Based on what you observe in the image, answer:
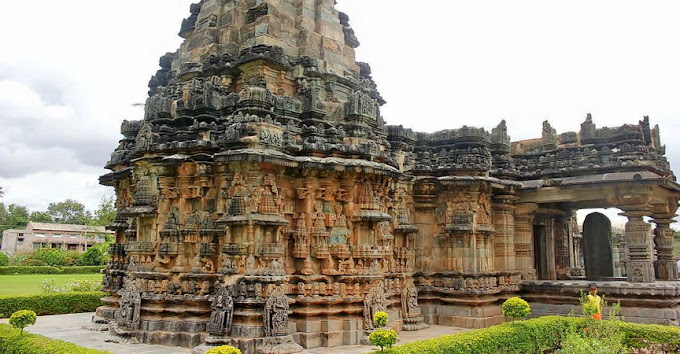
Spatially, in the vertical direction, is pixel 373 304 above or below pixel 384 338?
above

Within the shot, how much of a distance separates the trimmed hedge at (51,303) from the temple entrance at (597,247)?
52.9 feet

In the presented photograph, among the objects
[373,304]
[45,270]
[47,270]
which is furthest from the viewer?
[47,270]

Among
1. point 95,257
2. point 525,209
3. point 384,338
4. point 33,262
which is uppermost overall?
point 525,209

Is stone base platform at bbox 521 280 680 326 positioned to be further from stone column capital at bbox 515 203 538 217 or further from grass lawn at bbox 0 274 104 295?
grass lawn at bbox 0 274 104 295

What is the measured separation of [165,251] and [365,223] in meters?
4.30

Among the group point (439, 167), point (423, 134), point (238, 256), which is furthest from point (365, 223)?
point (423, 134)

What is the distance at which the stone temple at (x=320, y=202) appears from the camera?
1079cm

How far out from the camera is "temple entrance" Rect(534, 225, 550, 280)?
1738cm

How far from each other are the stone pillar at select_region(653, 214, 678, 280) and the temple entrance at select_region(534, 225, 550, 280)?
3089 millimetres

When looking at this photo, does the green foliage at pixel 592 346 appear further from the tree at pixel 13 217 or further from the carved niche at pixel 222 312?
the tree at pixel 13 217

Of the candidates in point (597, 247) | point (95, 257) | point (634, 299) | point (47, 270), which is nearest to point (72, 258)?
point (95, 257)

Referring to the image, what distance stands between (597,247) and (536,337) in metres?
7.71

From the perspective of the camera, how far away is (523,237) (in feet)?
52.6

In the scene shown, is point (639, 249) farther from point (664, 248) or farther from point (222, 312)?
point (222, 312)
